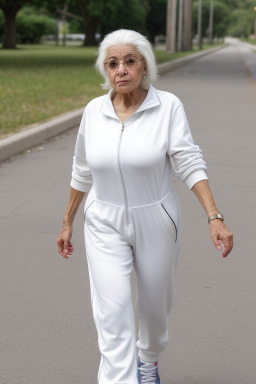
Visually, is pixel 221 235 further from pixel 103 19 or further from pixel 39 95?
pixel 103 19

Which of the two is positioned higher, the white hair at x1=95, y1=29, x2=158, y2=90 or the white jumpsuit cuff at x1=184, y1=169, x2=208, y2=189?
the white hair at x1=95, y1=29, x2=158, y2=90

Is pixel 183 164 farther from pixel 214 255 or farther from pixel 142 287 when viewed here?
pixel 214 255

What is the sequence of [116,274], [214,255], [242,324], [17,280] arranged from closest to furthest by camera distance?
1. [116,274]
2. [242,324]
3. [17,280]
4. [214,255]

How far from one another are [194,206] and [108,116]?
16.1 feet

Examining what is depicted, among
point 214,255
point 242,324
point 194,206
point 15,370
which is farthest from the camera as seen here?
point 194,206

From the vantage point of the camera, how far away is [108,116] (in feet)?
10.9

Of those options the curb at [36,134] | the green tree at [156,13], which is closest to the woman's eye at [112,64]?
the curb at [36,134]

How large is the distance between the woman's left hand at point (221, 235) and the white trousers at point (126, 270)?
6.9 inches

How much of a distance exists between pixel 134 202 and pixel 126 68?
0.53 metres

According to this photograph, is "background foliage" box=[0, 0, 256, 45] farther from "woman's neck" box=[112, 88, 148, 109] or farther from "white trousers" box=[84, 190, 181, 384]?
"white trousers" box=[84, 190, 181, 384]

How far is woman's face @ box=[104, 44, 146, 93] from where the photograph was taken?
332cm

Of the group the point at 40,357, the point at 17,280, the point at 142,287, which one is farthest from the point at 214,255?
the point at 142,287

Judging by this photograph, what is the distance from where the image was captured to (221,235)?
10.5 ft

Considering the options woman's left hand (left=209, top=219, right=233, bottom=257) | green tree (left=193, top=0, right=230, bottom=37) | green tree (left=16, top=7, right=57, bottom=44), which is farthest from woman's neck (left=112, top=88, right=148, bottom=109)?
green tree (left=193, top=0, right=230, bottom=37)
